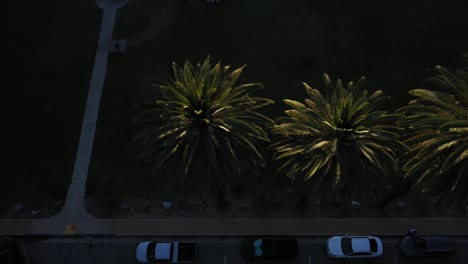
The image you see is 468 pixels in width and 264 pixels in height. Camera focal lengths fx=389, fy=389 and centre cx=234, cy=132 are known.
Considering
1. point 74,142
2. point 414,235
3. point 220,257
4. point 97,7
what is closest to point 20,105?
point 74,142

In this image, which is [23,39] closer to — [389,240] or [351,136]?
[351,136]

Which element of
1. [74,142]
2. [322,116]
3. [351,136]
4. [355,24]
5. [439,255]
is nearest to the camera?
[351,136]

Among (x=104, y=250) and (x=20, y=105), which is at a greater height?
(x=20, y=105)

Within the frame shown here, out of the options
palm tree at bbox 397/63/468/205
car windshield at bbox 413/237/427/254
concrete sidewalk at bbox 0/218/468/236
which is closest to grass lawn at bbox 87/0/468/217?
concrete sidewalk at bbox 0/218/468/236

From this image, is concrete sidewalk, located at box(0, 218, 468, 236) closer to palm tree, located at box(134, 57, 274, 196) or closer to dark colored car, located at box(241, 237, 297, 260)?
dark colored car, located at box(241, 237, 297, 260)

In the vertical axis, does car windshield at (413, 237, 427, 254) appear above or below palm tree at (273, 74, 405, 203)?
below

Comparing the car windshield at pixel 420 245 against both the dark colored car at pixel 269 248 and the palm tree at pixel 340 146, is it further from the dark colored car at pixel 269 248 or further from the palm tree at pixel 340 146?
the dark colored car at pixel 269 248
